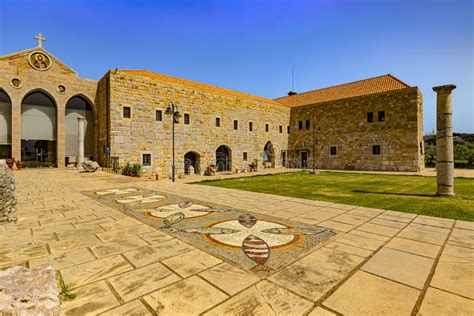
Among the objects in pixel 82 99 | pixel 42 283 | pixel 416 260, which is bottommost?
pixel 416 260

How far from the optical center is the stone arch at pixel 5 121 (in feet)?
58.0

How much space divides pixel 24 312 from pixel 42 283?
21.4 inches

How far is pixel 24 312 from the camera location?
1.62 meters

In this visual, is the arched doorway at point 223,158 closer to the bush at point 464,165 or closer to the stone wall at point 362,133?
the stone wall at point 362,133

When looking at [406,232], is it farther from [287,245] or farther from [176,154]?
[176,154]

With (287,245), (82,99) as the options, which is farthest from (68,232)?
(82,99)

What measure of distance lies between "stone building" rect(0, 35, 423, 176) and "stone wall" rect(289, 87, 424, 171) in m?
0.08

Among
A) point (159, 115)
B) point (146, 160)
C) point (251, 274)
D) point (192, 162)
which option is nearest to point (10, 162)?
point (146, 160)

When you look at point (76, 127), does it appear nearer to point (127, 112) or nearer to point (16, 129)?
point (16, 129)

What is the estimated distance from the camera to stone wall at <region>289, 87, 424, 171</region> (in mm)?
19938

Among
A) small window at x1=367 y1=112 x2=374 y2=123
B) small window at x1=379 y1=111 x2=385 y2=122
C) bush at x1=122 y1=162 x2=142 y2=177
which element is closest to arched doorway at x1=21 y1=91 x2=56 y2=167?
bush at x1=122 y1=162 x2=142 y2=177

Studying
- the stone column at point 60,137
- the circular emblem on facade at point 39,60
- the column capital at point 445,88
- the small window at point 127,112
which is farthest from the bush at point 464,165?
the circular emblem on facade at point 39,60

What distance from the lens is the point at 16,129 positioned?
17.9 meters

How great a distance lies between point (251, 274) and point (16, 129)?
75.3 feet
